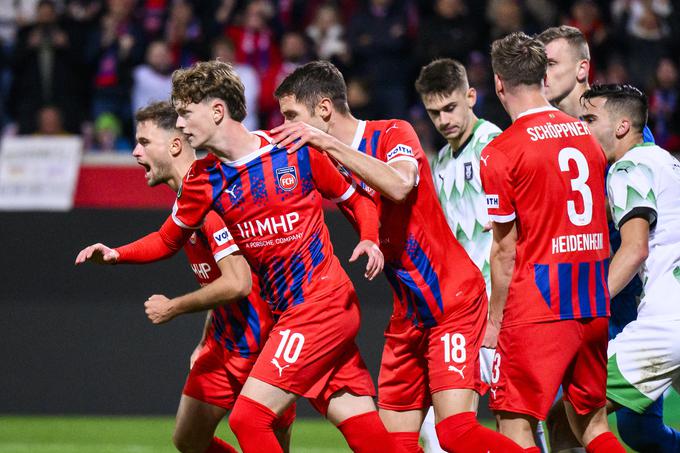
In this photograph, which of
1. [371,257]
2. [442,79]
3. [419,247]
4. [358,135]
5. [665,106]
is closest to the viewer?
[371,257]

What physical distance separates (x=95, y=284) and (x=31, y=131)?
2.58 metres

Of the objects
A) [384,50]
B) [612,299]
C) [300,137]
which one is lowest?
[612,299]

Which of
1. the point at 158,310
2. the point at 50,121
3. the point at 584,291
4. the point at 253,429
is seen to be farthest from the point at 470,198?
the point at 50,121

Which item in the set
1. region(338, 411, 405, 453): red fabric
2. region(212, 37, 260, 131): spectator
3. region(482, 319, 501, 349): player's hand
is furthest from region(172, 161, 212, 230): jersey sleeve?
region(212, 37, 260, 131): spectator

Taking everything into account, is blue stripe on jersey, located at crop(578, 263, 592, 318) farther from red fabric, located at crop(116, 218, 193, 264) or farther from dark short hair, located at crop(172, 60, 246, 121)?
red fabric, located at crop(116, 218, 193, 264)

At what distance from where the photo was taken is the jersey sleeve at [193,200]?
17.7 ft

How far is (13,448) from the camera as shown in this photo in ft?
27.2

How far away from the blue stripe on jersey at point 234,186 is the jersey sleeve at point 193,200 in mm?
107

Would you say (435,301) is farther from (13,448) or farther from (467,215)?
(13,448)

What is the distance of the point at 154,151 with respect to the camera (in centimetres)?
622

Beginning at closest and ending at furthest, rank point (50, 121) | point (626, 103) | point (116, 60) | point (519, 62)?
1. point (519, 62)
2. point (626, 103)
3. point (50, 121)
4. point (116, 60)

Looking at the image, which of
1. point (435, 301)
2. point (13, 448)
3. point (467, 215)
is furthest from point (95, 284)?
point (435, 301)

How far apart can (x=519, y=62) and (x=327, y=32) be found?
7154 mm

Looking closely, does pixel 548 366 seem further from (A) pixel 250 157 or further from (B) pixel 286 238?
(A) pixel 250 157
